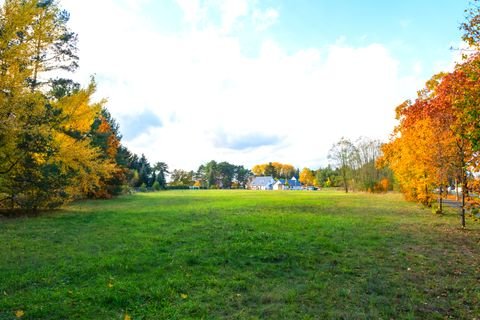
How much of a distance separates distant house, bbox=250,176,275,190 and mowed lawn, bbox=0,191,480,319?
120116mm

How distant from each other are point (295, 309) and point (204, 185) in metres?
119

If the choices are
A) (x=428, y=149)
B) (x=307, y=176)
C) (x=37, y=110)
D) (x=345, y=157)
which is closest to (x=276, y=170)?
(x=307, y=176)

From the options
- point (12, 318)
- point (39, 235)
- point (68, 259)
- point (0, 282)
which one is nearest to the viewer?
point (12, 318)

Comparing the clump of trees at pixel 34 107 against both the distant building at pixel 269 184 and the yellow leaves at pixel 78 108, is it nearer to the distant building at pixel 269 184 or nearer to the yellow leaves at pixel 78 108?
the yellow leaves at pixel 78 108

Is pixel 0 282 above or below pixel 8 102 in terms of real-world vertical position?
below

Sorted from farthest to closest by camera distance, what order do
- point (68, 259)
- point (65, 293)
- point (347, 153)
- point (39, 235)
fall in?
point (347, 153) < point (39, 235) < point (68, 259) < point (65, 293)

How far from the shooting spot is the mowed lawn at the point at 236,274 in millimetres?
4988

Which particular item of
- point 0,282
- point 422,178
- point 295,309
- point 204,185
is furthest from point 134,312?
point 204,185

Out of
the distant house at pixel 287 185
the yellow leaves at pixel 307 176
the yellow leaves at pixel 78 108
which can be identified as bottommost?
the distant house at pixel 287 185

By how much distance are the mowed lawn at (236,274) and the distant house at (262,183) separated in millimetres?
120116

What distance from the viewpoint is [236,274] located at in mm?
6719

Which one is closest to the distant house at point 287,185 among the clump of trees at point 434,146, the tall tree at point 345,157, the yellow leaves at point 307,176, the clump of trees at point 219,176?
the yellow leaves at point 307,176

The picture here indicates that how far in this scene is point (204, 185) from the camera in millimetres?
122688

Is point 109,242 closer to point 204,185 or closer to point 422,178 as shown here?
point 422,178
